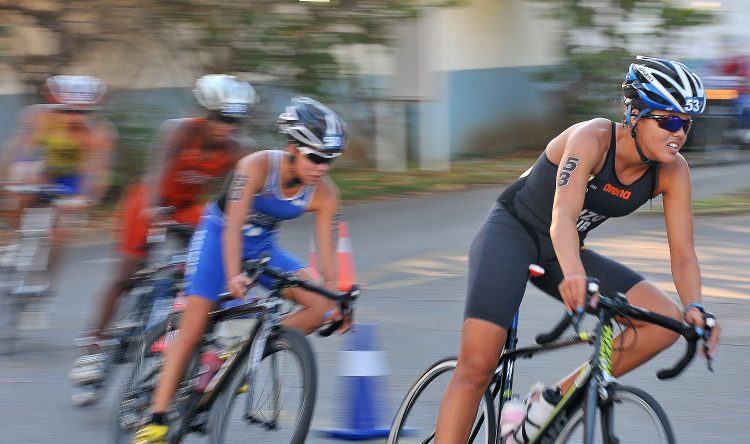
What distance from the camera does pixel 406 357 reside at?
8.19 metres

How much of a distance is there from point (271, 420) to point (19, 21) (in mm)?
10229

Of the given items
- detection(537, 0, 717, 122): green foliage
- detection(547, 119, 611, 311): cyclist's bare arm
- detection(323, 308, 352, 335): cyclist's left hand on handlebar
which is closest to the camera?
detection(547, 119, 611, 311): cyclist's bare arm

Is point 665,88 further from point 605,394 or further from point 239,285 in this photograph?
point 239,285

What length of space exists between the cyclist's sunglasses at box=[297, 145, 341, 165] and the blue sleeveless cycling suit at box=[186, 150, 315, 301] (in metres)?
0.22

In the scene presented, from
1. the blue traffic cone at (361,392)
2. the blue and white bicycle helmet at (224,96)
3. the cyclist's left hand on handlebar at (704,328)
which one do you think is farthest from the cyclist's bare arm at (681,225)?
the blue and white bicycle helmet at (224,96)

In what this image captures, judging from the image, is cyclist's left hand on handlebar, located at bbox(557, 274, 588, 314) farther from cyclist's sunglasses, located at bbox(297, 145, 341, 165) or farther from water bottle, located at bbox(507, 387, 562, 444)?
cyclist's sunglasses, located at bbox(297, 145, 341, 165)

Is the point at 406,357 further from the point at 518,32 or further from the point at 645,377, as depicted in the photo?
the point at 518,32

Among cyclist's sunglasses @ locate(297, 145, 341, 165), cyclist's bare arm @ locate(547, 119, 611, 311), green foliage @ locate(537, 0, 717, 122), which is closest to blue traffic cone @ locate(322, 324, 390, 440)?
cyclist's sunglasses @ locate(297, 145, 341, 165)

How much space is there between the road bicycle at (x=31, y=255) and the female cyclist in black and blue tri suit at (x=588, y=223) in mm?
4098

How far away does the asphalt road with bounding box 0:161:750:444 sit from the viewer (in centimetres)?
689

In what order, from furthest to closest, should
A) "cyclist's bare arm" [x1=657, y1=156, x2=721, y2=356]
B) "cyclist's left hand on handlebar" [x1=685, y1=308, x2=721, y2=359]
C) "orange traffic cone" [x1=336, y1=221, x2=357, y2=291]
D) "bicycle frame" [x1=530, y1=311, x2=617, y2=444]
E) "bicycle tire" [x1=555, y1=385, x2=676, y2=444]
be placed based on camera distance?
"orange traffic cone" [x1=336, y1=221, x2=357, y2=291]
"cyclist's bare arm" [x1=657, y1=156, x2=721, y2=356]
"cyclist's left hand on handlebar" [x1=685, y1=308, x2=721, y2=359]
"bicycle frame" [x1=530, y1=311, x2=617, y2=444]
"bicycle tire" [x1=555, y1=385, x2=676, y2=444]

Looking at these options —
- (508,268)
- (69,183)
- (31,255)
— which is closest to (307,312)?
(508,268)

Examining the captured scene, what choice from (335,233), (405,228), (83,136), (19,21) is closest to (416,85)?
(405,228)

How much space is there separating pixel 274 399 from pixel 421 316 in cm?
416
